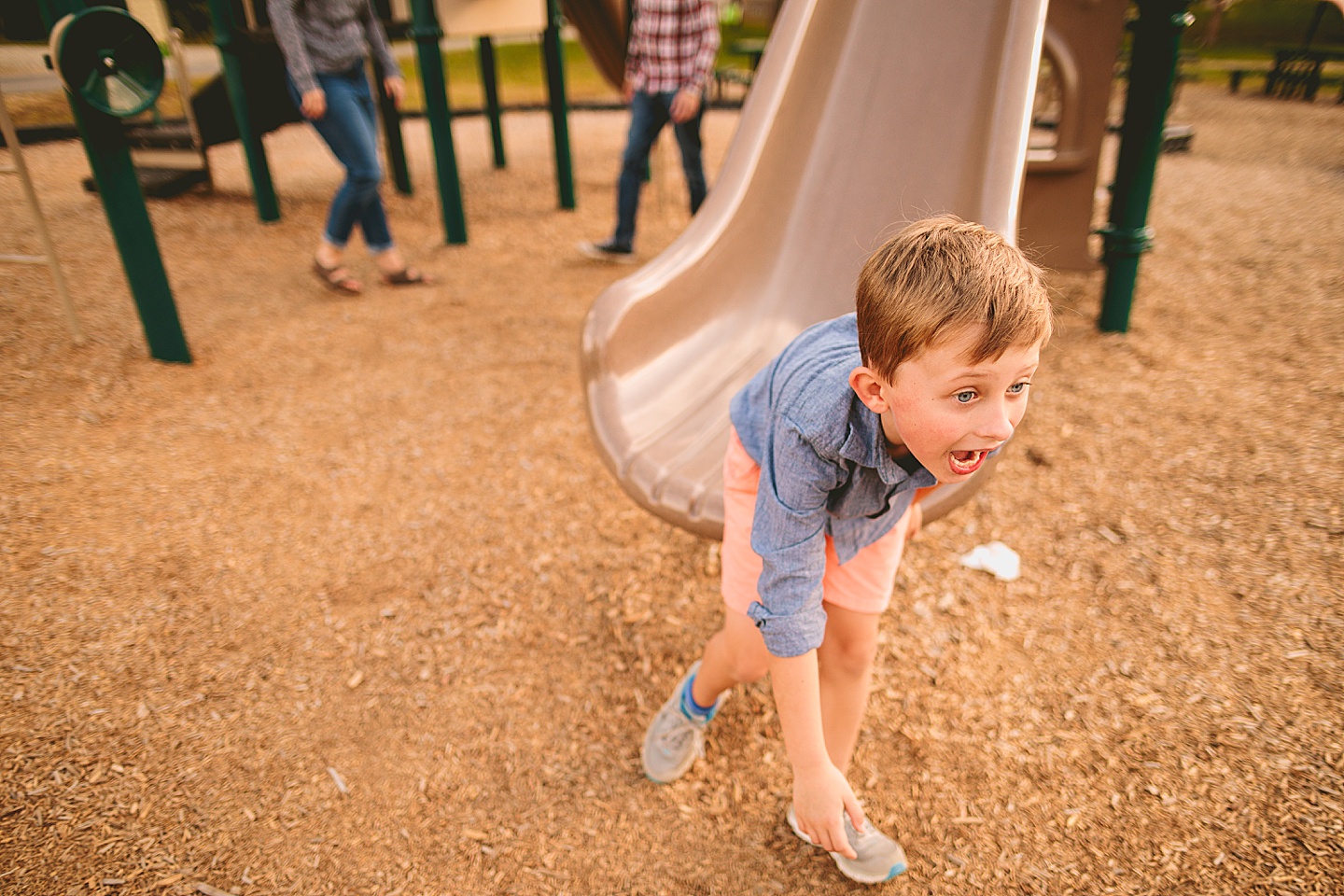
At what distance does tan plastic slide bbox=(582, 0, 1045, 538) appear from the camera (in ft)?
6.75

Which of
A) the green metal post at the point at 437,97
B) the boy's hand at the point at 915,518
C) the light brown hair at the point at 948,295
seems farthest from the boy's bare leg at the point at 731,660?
the green metal post at the point at 437,97

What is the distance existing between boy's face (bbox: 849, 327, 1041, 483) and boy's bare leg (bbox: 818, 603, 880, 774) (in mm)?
515

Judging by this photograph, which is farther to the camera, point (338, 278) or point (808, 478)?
point (338, 278)

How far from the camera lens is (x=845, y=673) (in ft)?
4.87

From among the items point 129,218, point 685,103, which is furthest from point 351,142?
point 685,103

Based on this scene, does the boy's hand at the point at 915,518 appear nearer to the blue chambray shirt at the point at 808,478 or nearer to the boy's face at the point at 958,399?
the blue chambray shirt at the point at 808,478

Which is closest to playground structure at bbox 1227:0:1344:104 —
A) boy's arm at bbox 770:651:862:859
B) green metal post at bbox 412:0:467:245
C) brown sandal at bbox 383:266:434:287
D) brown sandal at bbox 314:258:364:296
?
green metal post at bbox 412:0:467:245

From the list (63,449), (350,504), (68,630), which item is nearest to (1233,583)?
(350,504)

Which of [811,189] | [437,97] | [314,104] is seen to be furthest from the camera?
[437,97]

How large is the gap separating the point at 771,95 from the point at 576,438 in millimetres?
1245

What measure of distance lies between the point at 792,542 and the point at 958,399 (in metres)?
0.32

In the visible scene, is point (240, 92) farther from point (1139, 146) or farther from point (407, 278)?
point (1139, 146)

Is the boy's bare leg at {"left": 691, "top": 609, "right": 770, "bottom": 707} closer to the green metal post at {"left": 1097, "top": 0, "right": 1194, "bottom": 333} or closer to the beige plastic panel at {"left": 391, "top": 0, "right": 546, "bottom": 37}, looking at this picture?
the green metal post at {"left": 1097, "top": 0, "right": 1194, "bottom": 333}

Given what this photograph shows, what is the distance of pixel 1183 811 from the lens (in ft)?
5.14
